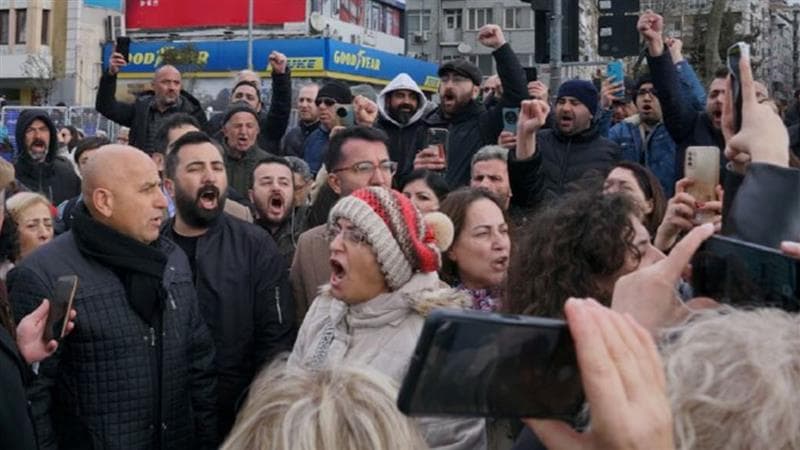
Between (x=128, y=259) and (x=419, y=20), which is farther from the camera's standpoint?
(x=419, y=20)

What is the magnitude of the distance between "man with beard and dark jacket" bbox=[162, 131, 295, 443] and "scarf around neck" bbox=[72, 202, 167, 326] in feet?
2.17

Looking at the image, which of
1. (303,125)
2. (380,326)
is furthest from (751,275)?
(303,125)

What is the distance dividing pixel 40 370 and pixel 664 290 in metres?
2.60

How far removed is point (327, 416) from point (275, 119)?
6798 mm

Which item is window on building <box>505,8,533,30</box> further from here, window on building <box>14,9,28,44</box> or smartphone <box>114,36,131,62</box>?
smartphone <box>114,36,131,62</box>

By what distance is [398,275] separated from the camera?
3.62m

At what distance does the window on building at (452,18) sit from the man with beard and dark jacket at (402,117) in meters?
68.2

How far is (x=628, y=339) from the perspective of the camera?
4.14 ft

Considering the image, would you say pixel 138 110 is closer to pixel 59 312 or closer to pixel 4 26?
pixel 59 312

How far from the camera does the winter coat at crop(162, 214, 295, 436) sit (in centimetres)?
460

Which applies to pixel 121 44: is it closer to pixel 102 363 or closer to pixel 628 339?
pixel 102 363

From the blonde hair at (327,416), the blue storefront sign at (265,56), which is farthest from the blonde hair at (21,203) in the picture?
the blue storefront sign at (265,56)

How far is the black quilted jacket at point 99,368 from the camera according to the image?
3.77 m

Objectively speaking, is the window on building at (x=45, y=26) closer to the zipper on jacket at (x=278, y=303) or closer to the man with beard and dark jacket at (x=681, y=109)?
the man with beard and dark jacket at (x=681, y=109)
